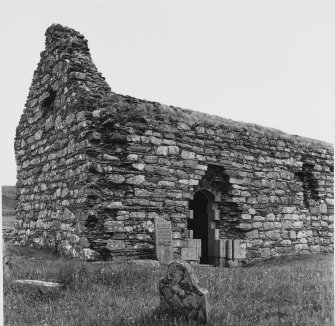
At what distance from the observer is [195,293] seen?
6.29m

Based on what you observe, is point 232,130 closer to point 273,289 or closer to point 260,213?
point 260,213

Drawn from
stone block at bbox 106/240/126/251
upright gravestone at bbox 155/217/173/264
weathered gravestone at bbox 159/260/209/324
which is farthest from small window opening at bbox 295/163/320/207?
weathered gravestone at bbox 159/260/209/324

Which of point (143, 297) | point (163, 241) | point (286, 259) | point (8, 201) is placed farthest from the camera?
point (8, 201)

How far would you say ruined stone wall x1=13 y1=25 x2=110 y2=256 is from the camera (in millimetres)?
11133

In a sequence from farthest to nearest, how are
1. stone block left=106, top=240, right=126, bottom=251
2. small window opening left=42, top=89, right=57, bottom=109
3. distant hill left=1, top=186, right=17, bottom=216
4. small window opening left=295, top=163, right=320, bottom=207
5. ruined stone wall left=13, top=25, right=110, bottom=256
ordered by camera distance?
distant hill left=1, top=186, right=17, bottom=216 → small window opening left=295, top=163, right=320, bottom=207 → small window opening left=42, top=89, right=57, bottom=109 → ruined stone wall left=13, top=25, right=110, bottom=256 → stone block left=106, top=240, right=126, bottom=251

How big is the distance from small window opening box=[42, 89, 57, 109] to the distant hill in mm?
12645

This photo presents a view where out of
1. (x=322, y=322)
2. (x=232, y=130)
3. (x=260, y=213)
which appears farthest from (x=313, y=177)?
(x=322, y=322)

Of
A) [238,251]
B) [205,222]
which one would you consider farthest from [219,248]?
[205,222]

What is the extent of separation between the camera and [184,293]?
6402 mm

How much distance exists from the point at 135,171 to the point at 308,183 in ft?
22.4

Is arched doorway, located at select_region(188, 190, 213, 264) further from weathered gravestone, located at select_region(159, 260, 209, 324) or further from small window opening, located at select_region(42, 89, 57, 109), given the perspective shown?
weathered gravestone, located at select_region(159, 260, 209, 324)

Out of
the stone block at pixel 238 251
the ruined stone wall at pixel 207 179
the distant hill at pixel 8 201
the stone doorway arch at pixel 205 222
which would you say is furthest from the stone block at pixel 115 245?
the distant hill at pixel 8 201

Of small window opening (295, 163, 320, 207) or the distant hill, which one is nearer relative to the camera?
small window opening (295, 163, 320, 207)

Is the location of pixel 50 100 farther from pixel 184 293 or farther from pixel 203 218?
pixel 184 293
